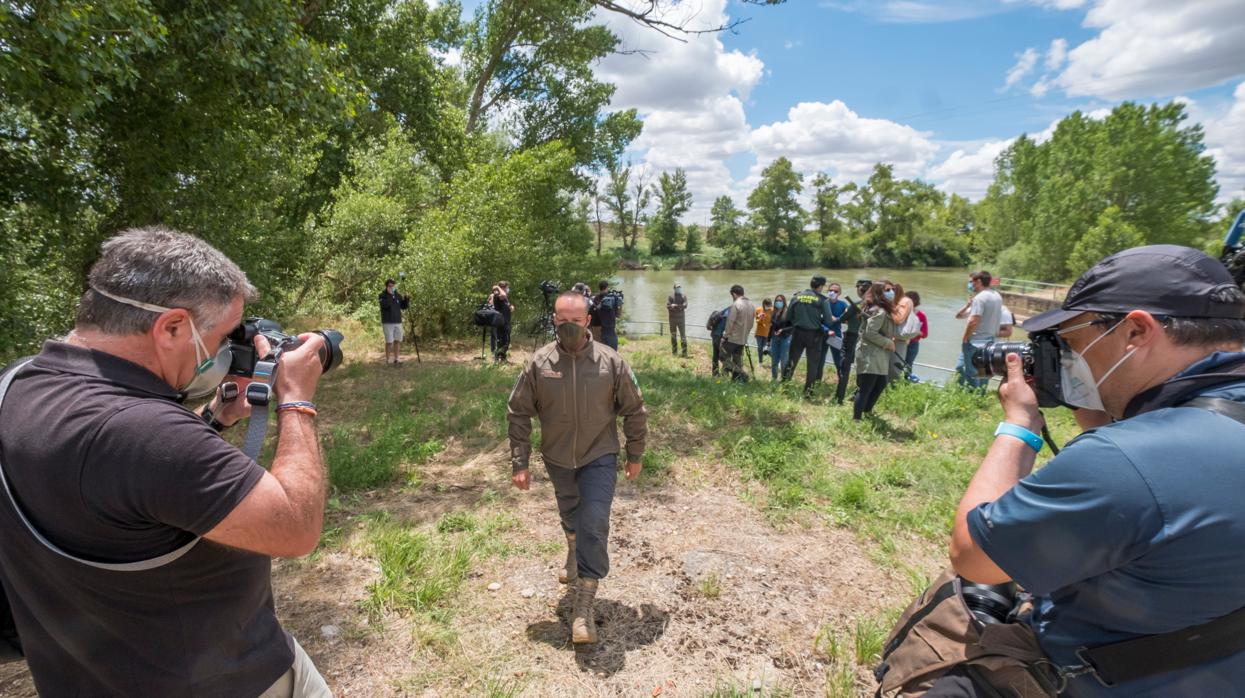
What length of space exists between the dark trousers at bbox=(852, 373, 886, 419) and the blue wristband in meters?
5.38

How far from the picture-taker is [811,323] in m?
8.30

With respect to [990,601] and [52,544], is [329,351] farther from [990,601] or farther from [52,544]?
[990,601]

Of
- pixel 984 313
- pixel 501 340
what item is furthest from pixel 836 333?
pixel 501 340

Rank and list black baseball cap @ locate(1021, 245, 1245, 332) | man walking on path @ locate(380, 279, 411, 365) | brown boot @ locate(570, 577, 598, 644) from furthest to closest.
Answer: man walking on path @ locate(380, 279, 411, 365) < brown boot @ locate(570, 577, 598, 644) < black baseball cap @ locate(1021, 245, 1245, 332)

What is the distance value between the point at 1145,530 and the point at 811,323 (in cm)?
742

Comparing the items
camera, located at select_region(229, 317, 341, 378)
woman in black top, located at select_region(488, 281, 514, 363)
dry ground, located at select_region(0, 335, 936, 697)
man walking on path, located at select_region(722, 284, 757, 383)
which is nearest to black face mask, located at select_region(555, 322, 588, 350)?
camera, located at select_region(229, 317, 341, 378)

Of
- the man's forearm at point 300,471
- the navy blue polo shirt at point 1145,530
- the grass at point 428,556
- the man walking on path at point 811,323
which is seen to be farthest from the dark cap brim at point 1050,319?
the man walking on path at point 811,323

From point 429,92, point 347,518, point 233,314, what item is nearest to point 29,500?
point 233,314

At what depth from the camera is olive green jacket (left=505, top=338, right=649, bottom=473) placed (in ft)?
11.1

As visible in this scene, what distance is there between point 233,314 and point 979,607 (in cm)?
231

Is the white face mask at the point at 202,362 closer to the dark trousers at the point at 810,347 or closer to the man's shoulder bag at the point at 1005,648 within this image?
the man's shoulder bag at the point at 1005,648

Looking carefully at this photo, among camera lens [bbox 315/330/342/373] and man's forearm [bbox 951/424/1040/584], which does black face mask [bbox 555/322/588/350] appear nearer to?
camera lens [bbox 315/330/342/373]

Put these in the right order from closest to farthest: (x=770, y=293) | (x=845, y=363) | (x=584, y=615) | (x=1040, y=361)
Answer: (x=1040, y=361) → (x=584, y=615) → (x=845, y=363) → (x=770, y=293)

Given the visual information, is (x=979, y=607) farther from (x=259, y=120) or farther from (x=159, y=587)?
(x=259, y=120)
